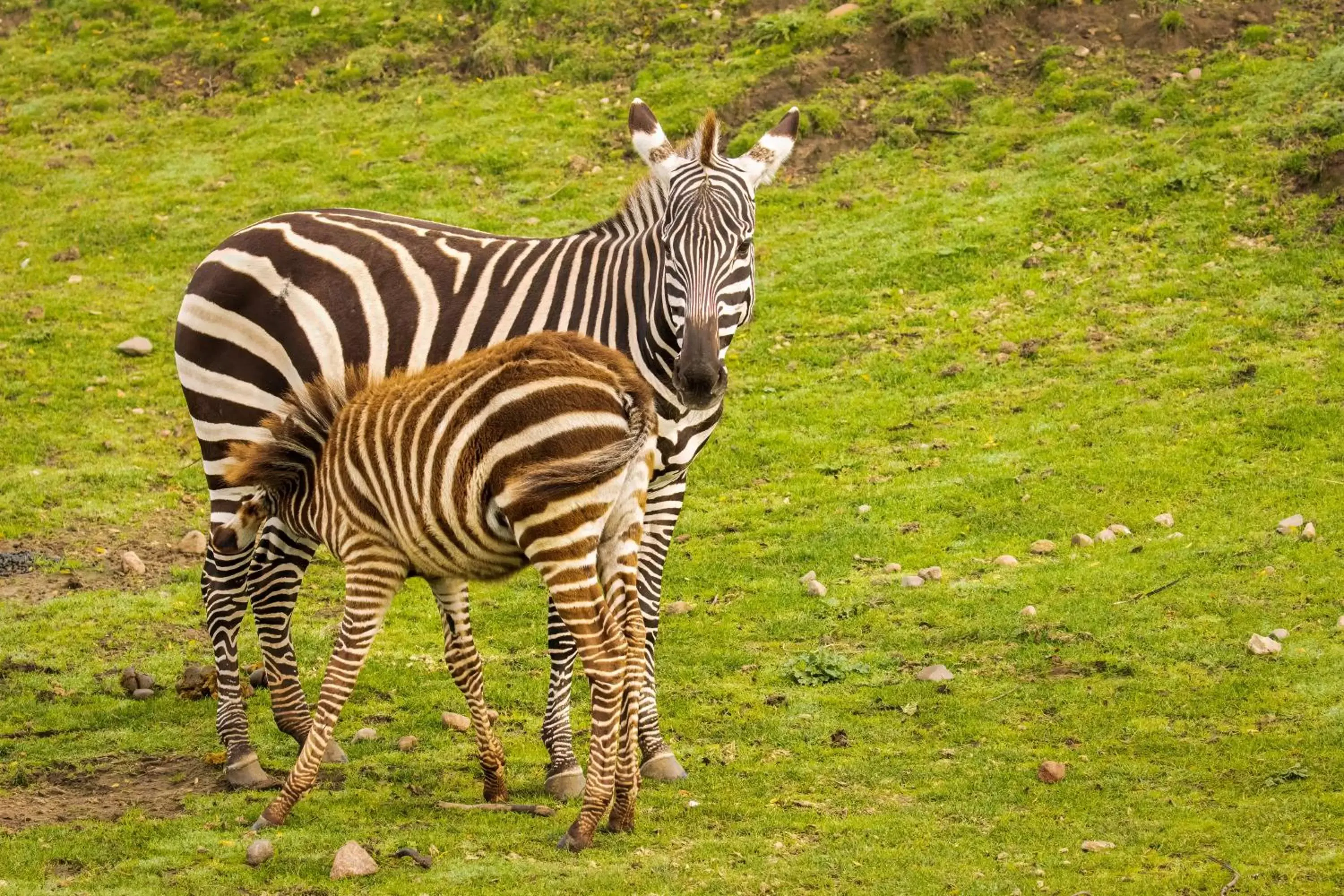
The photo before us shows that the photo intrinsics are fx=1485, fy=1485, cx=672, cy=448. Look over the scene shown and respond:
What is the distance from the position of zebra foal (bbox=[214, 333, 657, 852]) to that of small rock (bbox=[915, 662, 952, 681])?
297 cm

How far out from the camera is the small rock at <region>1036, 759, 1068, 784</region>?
8164 mm

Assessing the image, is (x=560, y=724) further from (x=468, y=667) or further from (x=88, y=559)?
(x=88, y=559)

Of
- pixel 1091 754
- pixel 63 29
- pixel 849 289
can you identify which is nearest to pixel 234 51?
pixel 63 29

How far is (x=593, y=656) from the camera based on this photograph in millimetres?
7312

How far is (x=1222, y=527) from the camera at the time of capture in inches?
463

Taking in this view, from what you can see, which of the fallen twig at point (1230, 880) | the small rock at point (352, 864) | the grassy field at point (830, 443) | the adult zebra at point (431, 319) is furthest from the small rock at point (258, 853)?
the fallen twig at point (1230, 880)

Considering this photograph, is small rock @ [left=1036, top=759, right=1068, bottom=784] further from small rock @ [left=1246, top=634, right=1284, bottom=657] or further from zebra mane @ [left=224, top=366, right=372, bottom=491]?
zebra mane @ [left=224, top=366, right=372, bottom=491]

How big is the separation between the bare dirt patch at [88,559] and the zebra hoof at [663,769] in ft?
17.9

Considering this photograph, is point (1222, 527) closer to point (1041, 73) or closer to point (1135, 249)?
point (1135, 249)

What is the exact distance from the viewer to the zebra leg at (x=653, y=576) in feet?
28.9

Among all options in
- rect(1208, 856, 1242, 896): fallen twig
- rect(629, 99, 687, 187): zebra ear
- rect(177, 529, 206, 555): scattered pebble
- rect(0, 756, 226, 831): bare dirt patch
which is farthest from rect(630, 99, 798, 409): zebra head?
rect(177, 529, 206, 555): scattered pebble

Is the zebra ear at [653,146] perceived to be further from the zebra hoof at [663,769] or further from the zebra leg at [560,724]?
the zebra hoof at [663,769]

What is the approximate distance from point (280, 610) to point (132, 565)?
379 centimetres

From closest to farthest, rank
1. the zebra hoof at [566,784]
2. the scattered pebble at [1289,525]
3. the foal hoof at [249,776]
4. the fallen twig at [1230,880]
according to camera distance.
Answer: the fallen twig at [1230,880] → the zebra hoof at [566,784] → the foal hoof at [249,776] → the scattered pebble at [1289,525]
